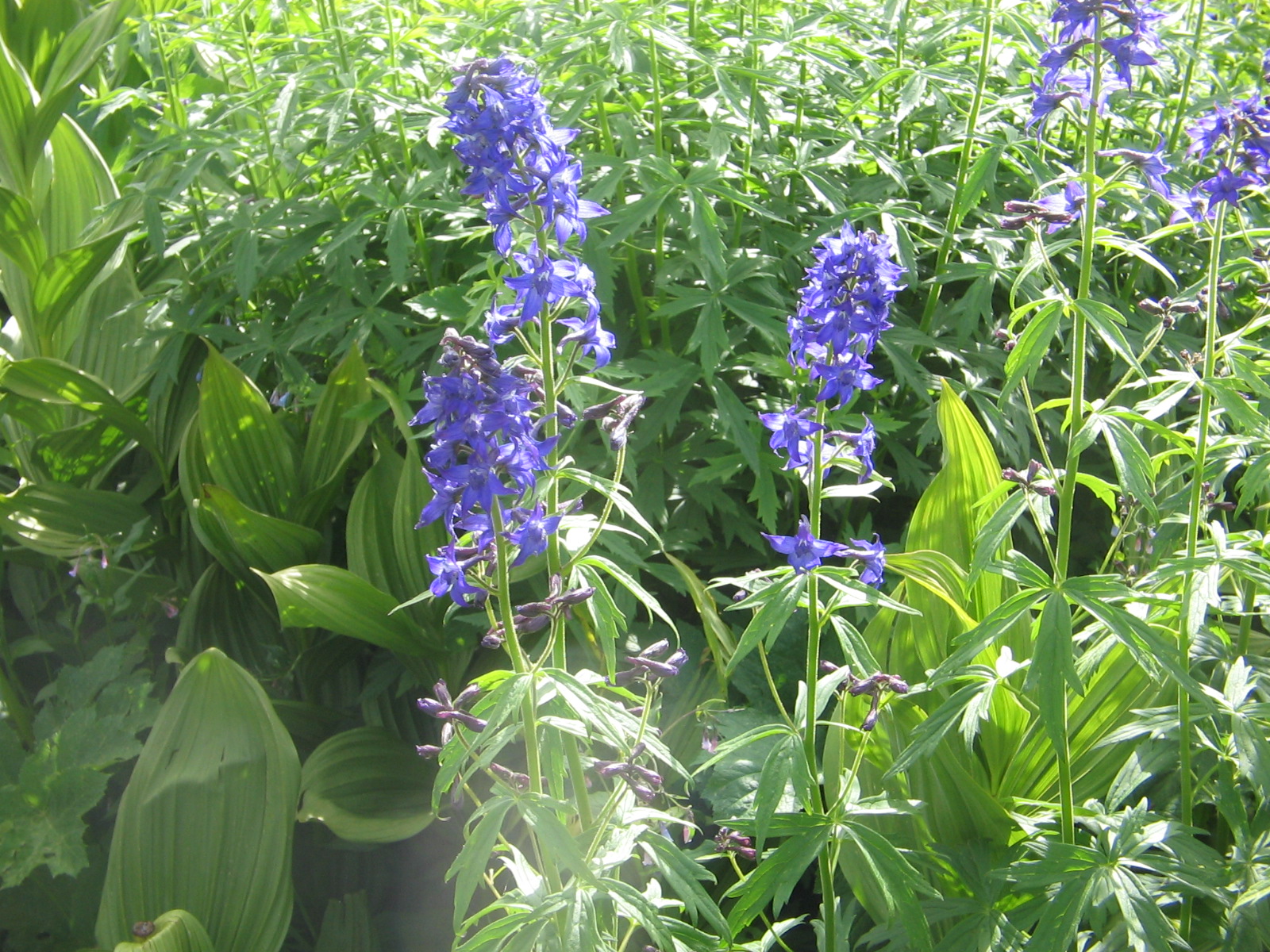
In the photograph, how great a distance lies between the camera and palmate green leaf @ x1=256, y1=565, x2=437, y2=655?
6.73ft

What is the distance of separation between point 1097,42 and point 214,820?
1985 millimetres

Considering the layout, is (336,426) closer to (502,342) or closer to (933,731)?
(502,342)

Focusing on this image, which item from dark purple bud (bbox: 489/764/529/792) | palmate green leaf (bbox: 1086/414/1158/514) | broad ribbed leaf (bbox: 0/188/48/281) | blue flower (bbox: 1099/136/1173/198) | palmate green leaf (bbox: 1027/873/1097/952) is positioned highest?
blue flower (bbox: 1099/136/1173/198)

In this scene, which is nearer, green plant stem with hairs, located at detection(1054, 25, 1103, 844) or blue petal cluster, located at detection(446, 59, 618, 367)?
blue petal cluster, located at detection(446, 59, 618, 367)

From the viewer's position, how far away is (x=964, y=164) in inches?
89.3

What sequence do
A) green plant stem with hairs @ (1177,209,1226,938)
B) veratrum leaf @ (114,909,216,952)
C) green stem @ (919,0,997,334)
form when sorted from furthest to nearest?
green stem @ (919,0,997,334), veratrum leaf @ (114,909,216,952), green plant stem with hairs @ (1177,209,1226,938)

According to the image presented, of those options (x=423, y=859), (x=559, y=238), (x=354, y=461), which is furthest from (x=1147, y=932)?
(x=354, y=461)

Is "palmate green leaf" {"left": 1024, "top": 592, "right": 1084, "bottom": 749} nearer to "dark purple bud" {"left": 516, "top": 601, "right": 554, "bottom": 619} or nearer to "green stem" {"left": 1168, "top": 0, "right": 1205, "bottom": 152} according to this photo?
"dark purple bud" {"left": 516, "top": 601, "right": 554, "bottom": 619}

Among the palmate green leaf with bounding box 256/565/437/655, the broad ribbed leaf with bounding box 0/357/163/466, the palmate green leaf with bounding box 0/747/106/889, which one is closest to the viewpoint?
the palmate green leaf with bounding box 0/747/106/889

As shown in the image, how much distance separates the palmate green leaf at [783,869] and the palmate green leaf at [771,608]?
10.2 inches

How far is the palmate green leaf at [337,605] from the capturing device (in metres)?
2.05

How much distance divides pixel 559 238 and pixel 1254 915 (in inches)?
55.0

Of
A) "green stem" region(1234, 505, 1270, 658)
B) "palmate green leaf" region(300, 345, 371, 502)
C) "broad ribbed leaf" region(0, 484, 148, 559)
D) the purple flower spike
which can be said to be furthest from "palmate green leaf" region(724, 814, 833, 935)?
"broad ribbed leaf" region(0, 484, 148, 559)

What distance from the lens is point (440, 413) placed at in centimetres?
115
